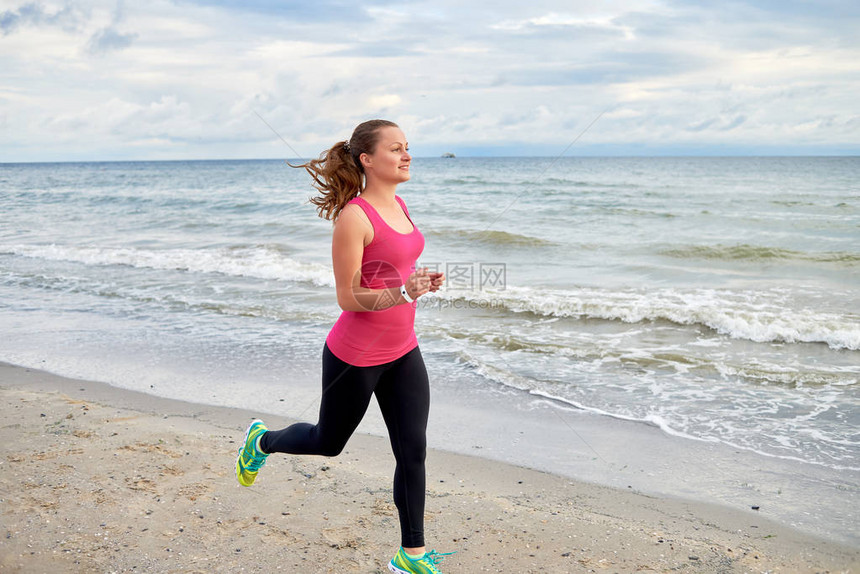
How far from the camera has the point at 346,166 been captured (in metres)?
2.75

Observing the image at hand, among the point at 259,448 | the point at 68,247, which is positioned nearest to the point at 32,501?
the point at 259,448

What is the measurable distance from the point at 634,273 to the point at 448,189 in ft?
70.2

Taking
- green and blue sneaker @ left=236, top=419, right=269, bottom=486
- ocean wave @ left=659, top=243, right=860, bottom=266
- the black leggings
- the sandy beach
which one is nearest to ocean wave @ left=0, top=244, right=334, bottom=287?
the sandy beach

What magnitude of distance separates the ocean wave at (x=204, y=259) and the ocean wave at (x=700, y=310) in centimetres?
352

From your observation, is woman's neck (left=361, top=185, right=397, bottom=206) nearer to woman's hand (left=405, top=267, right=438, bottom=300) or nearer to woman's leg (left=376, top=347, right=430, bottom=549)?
woman's hand (left=405, top=267, right=438, bottom=300)

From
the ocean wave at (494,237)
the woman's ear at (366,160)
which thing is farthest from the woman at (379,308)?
the ocean wave at (494,237)

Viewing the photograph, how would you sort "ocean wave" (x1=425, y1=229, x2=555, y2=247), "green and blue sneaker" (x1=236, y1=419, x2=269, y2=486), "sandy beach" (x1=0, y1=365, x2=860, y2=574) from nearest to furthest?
1. "sandy beach" (x1=0, y1=365, x2=860, y2=574)
2. "green and blue sneaker" (x1=236, y1=419, x2=269, y2=486)
3. "ocean wave" (x1=425, y1=229, x2=555, y2=247)

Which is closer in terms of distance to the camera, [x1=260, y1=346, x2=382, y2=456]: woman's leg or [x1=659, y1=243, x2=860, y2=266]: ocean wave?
[x1=260, y1=346, x2=382, y2=456]: woman's leg

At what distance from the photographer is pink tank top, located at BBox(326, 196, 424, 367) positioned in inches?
104

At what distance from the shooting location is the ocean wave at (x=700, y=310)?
7.81 m

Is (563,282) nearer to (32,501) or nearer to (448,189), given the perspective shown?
(32,501)

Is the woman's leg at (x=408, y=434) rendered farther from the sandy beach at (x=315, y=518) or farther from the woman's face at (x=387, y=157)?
the woman's face at (x=387, y=157)

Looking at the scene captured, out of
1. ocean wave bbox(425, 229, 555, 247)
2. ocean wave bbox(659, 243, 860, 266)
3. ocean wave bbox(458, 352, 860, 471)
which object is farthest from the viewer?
ocean wave bbox(425, 229, 555, 247)

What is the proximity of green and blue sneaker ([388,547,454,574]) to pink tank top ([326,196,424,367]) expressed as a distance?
33.9 inches
